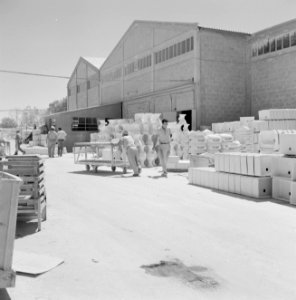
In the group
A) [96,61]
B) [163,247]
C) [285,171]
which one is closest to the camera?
[163,247]

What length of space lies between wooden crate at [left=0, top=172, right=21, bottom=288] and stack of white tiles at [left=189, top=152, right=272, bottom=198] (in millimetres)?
6447

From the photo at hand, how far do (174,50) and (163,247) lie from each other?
27.2 m

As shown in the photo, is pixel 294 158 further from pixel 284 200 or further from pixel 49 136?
pixel 49 136

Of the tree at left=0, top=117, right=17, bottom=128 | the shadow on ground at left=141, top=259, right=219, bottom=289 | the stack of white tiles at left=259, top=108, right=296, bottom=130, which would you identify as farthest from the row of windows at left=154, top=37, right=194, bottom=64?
the tree at left=0, top=117, right=17, bottom=128

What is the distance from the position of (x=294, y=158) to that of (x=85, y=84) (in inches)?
1699

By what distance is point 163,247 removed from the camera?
16.5 feet

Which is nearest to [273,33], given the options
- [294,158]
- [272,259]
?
[294,158]

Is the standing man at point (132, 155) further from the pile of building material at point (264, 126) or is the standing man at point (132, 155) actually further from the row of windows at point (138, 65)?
the row of windows at point (138, 65)

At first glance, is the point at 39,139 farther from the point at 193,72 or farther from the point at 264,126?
the point at 264,126

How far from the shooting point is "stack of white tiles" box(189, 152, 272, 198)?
8.84 metres

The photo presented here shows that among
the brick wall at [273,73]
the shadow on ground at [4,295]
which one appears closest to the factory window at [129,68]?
the brick wall at [273,73]

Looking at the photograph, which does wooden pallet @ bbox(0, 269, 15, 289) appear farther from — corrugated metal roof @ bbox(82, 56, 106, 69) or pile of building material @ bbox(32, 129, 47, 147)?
corrugated metal roof @ bbox(82, 56, 106, 69)

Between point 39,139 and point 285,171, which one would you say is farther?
point 39,139

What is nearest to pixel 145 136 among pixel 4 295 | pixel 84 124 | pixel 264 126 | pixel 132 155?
pixel 132 155
